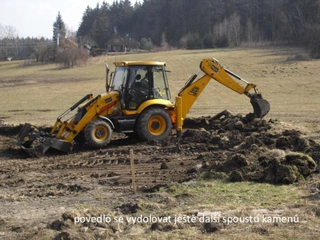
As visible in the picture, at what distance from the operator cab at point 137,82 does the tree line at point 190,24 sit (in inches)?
2414

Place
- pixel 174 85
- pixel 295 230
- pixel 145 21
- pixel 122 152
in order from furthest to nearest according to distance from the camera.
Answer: pixel 145 21 → pixel 174 85 → pixel 122 152 → pixel 295 230

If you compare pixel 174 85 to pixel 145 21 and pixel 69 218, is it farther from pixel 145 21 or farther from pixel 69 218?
pixel 145 21

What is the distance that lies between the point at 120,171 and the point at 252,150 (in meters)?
3.13

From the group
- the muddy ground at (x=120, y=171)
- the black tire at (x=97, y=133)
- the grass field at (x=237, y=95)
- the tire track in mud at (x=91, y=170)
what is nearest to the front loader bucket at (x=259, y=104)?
the muddy ground at (x=120, y=171)

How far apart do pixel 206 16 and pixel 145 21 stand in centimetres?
2143

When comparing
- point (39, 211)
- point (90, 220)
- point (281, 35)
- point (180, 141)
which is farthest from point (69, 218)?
point (281, 35)

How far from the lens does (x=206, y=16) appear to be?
4675 inches

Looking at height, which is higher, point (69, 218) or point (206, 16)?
point (206, 16)

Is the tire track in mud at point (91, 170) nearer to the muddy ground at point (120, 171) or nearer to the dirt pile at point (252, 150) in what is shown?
the muddy ground at point (120, 171)

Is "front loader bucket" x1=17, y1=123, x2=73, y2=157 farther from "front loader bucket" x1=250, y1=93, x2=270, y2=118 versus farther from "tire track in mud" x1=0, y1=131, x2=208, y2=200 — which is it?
"front loader bucket" x1=250, y1=93, x2=270, y2=118

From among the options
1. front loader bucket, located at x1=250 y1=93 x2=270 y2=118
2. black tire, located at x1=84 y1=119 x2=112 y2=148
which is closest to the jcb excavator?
black tire, located at x1=84 y1=119 x2=112 y2=148

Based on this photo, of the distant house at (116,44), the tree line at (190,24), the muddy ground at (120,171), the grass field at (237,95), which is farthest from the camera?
the distant house at (116,44)

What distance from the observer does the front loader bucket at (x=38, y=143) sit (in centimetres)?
1237

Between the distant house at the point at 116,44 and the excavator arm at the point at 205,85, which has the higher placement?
the distant house at the point at 116,44
